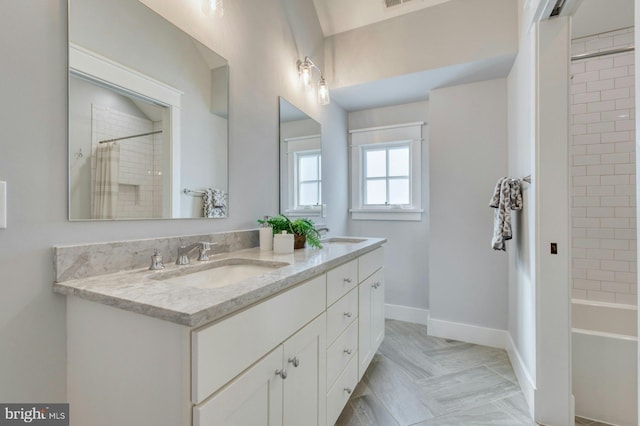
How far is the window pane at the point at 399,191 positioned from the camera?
2982 millimetres

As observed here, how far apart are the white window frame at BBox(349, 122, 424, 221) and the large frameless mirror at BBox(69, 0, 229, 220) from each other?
1852 mm

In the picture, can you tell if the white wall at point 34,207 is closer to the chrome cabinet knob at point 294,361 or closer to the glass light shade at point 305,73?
the chrome cabinet knob at point 294,361

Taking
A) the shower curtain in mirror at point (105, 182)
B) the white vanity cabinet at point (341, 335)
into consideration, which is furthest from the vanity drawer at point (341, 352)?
the shower curtain in mirror at point (105, 182)

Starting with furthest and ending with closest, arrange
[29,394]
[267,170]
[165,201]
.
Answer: [267,170]
[165,201]
[29,394]

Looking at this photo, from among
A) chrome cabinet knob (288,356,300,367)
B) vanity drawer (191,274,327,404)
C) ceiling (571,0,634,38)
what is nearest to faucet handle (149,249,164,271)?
vanity drawer (191,274,327,404)

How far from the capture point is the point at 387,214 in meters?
3.02

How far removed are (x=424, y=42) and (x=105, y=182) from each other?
2.37m

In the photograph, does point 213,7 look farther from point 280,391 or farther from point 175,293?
point 280,391

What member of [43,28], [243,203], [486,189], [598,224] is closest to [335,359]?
[243,203]

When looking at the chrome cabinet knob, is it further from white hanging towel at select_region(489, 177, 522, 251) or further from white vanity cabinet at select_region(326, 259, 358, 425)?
white hanging towel at select_region(489, 177, 522, 251)

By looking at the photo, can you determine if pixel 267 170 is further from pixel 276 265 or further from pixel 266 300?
pixel 266 300

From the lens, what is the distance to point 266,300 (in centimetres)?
89

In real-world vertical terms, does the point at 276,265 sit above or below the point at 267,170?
below

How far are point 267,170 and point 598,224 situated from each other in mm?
2573
